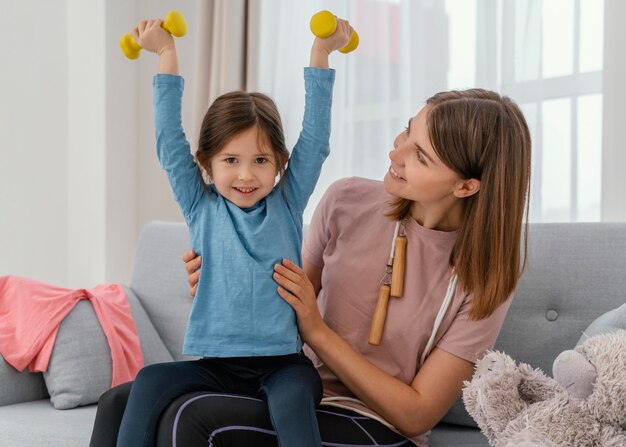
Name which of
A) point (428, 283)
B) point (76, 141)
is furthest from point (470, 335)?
point (76, 141)

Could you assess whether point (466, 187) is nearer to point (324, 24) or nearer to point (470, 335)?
point (470, 335)

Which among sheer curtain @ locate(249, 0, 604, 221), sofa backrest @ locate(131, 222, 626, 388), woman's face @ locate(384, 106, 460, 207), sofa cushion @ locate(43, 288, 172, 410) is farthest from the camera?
sheer curtain @ locate(249, 0, 604, 221)

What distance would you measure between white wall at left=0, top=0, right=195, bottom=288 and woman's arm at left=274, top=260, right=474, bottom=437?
2246mm

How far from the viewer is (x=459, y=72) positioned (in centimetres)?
259

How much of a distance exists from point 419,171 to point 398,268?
0.22m

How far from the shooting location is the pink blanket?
76.3 inches

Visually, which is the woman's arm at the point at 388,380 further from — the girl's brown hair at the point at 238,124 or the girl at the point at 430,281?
the girl's brown hair at the point at 238,124

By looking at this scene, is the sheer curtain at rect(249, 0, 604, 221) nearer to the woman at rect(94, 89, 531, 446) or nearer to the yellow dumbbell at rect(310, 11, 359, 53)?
the woman at rect(94, 89, 531, 446)

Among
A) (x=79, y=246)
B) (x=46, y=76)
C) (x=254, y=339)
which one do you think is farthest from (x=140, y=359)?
(x=46, y=76)

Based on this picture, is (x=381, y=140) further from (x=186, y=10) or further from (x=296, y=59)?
(x=186, y=10)

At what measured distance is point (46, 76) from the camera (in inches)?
141

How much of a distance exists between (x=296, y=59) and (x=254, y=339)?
1.96 meters

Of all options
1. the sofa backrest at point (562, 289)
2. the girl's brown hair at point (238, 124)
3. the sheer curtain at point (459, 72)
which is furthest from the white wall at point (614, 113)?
the girl's brown hair at point (238, 124)

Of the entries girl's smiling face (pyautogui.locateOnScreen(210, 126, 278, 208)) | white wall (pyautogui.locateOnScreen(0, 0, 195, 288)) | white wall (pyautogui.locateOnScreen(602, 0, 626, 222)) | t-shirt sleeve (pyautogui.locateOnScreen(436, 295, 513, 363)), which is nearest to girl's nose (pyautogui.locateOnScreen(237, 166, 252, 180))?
girl's smiling face (pyautogui.locateOnScreen(210, 126, 278, 208))
